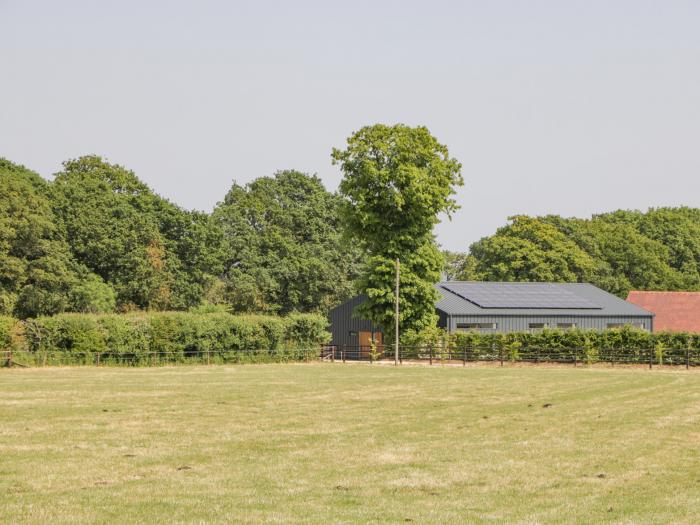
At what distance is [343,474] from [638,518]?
562cm

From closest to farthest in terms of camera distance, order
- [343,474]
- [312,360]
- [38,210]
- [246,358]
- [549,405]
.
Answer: [343,474], [549,405], [246,358], [312,360], [38,210]

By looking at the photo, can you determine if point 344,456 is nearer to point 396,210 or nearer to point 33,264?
point 396,210

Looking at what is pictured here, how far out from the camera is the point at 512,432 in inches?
972

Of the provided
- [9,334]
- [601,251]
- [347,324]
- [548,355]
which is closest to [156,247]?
[347,324]

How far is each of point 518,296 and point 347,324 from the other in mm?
14582

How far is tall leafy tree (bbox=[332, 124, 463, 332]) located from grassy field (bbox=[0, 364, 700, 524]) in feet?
117

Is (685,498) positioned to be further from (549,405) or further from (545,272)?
(545,272)

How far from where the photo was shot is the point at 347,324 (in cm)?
8625

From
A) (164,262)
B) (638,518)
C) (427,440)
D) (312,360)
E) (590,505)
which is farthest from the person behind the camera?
(164,262)

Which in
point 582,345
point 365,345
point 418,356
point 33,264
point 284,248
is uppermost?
point 284,248

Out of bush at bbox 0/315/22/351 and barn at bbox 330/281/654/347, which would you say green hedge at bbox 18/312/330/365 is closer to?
bush at bbox 0/315/22/351

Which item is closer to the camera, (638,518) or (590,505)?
(638,518)

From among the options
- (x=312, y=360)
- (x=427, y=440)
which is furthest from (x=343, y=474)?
(x=312, y=360)

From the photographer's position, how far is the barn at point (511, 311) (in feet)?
263
